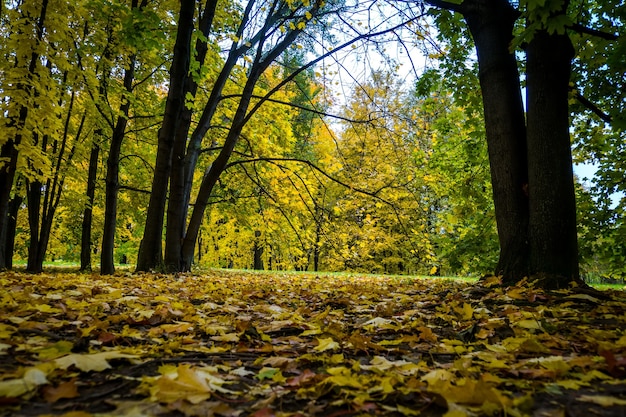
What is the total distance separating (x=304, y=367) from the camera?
185 centimetres

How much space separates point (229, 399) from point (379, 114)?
619 centimetres

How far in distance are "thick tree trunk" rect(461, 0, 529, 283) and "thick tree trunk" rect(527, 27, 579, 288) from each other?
22cm

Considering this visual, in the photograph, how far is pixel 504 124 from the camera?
4.39m

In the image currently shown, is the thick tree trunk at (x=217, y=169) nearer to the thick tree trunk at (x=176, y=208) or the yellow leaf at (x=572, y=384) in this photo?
the thick tree trunk at (x=176, y=208)

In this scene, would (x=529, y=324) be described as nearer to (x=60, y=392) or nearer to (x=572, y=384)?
(x=572, y=384)

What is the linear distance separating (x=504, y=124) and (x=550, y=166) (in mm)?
764

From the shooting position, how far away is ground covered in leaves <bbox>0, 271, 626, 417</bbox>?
1315mm

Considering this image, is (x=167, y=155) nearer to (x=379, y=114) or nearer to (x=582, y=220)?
(x=379, y=114)

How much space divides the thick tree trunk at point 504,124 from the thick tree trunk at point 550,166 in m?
0.22

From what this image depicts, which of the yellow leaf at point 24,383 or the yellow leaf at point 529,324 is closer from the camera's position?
the yellow leaf at point 24,383

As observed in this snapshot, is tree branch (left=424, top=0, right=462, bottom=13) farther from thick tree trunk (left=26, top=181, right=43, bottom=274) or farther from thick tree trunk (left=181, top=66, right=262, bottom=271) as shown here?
thick tree trunk (left=26, top=181, right=43, bottom=274)

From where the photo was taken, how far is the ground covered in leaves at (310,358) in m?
1.32

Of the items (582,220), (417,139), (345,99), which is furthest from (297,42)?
(582,220)

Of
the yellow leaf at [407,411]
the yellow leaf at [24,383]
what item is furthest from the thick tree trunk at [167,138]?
the yellow leaf at [407,411]
